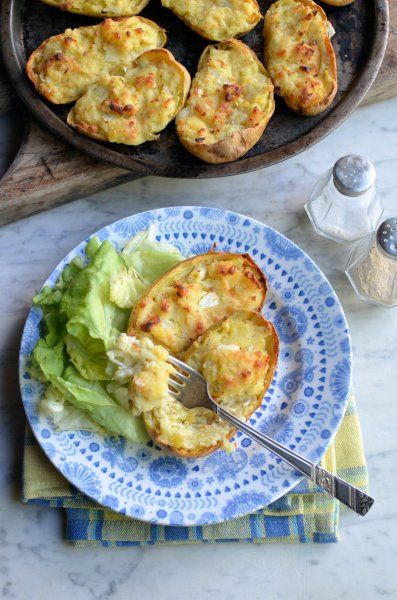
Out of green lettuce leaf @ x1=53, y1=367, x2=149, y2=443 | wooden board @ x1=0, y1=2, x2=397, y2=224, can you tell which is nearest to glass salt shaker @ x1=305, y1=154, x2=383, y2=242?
wooden board @ x1=0, y1=2, x2=397, y2=224

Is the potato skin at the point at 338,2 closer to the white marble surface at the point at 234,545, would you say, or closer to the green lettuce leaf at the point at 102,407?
the white marble surface at the point at 234,545

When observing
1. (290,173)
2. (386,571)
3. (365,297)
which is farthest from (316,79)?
(386,571)

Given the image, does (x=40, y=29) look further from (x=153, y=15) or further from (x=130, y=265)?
(x=130, y=265)

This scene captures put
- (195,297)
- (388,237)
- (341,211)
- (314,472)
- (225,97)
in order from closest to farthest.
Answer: (314,472) → (195,297) → (388,237) → (225,97) → (341,211)

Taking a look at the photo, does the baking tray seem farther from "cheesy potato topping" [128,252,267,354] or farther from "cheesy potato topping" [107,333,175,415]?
"cheesy potato topping" [107,333,175,415]

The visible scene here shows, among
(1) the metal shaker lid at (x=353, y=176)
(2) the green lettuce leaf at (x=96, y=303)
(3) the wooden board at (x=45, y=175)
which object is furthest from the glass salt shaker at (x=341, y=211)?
(2) the green lettuce leaf at (x=96, y=303)

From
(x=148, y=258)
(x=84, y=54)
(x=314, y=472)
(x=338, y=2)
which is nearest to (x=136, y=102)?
(x=84, y=54)

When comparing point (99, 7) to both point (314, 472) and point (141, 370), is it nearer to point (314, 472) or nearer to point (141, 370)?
point (141, 370)
